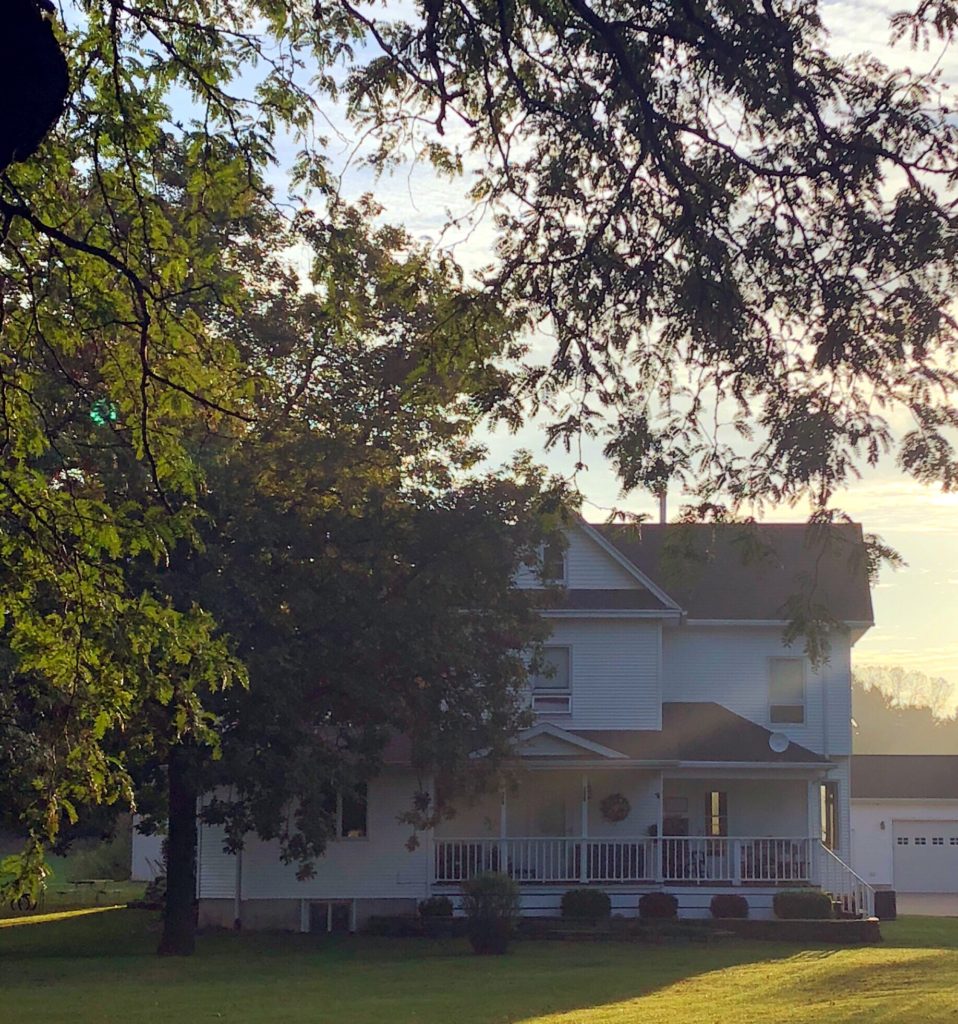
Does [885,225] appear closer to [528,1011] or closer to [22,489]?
[22,489]

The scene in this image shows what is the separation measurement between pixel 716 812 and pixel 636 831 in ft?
7.78

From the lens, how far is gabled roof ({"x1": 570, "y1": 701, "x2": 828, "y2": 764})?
106 feet

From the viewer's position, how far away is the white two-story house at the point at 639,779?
3134cm

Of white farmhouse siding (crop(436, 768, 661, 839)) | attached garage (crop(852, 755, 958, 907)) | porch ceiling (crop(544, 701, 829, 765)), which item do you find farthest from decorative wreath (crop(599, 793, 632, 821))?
attached garage (crop(852, 755, 958, 907))

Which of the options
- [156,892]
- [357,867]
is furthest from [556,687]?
[156,892]

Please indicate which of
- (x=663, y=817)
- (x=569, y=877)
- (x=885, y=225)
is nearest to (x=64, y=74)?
(x=885, y=225)

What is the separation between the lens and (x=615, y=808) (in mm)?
32844

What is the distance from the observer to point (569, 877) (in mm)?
31594

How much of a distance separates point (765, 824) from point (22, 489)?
27.6 metres

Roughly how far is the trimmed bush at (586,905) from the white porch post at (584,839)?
743 millimetres

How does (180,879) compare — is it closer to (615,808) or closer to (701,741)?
(615,808)

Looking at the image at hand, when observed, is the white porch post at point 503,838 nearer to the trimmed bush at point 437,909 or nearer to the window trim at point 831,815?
the trimmed bush at point 437,909

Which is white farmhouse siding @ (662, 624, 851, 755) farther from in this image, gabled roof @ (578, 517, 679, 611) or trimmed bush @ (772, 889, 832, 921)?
trimmed bush @ (772, 889, 832, 921)

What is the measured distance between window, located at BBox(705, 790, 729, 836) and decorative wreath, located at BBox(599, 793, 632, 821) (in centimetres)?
246
